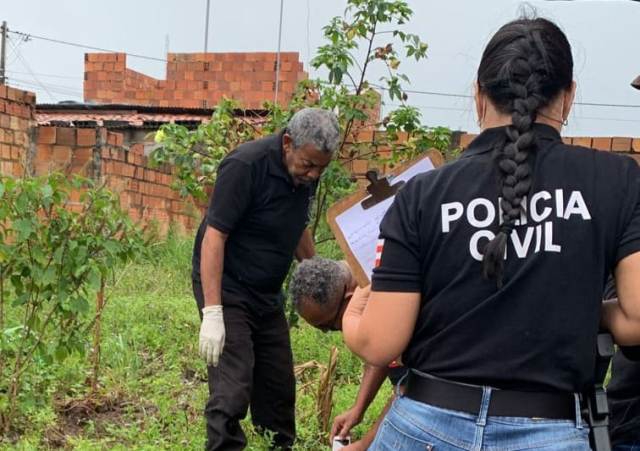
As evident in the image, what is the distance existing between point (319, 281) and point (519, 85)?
3.37 feet

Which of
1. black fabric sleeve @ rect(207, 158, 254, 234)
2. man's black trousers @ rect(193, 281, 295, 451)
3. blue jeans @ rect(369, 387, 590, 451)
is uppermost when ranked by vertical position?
black fabric sleeve @ rect(207, 158, 254, 234)

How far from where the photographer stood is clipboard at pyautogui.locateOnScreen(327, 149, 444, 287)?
1985mm

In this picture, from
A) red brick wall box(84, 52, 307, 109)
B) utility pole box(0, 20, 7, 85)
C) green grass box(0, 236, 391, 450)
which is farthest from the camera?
utility pole box(0, 20, 7, 85)

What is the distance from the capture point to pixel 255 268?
3.04m

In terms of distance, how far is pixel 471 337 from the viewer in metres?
1.31

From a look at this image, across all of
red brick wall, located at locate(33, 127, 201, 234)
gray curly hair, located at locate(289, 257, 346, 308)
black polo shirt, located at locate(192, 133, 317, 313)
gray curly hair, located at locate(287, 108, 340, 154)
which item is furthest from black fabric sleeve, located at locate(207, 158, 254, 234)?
red brick wall, located at locate(33, 127, 201, 234)

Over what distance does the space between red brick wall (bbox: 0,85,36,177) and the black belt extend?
6.19 metres

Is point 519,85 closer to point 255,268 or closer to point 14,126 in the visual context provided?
point 255,268

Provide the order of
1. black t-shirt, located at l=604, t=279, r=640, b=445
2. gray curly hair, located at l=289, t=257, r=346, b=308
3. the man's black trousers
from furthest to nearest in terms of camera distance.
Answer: the man's black trousers < gray curly hair, located at l=289, t=257, r=346, b=308 < black t-shirt, located at l=604, t=279, r=640, b=445

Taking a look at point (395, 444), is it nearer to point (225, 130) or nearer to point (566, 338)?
point (566, 338)

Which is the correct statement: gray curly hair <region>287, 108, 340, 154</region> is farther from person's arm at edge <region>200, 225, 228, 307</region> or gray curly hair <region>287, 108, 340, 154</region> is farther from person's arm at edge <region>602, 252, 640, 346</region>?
person's arm at edge <region>602, 252, 640, 346</region>

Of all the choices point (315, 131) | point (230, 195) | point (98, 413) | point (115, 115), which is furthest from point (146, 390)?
point (115, 115)

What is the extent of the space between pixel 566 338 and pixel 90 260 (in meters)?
2.24

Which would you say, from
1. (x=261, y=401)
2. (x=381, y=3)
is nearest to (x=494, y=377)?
(x=261, y=401)
